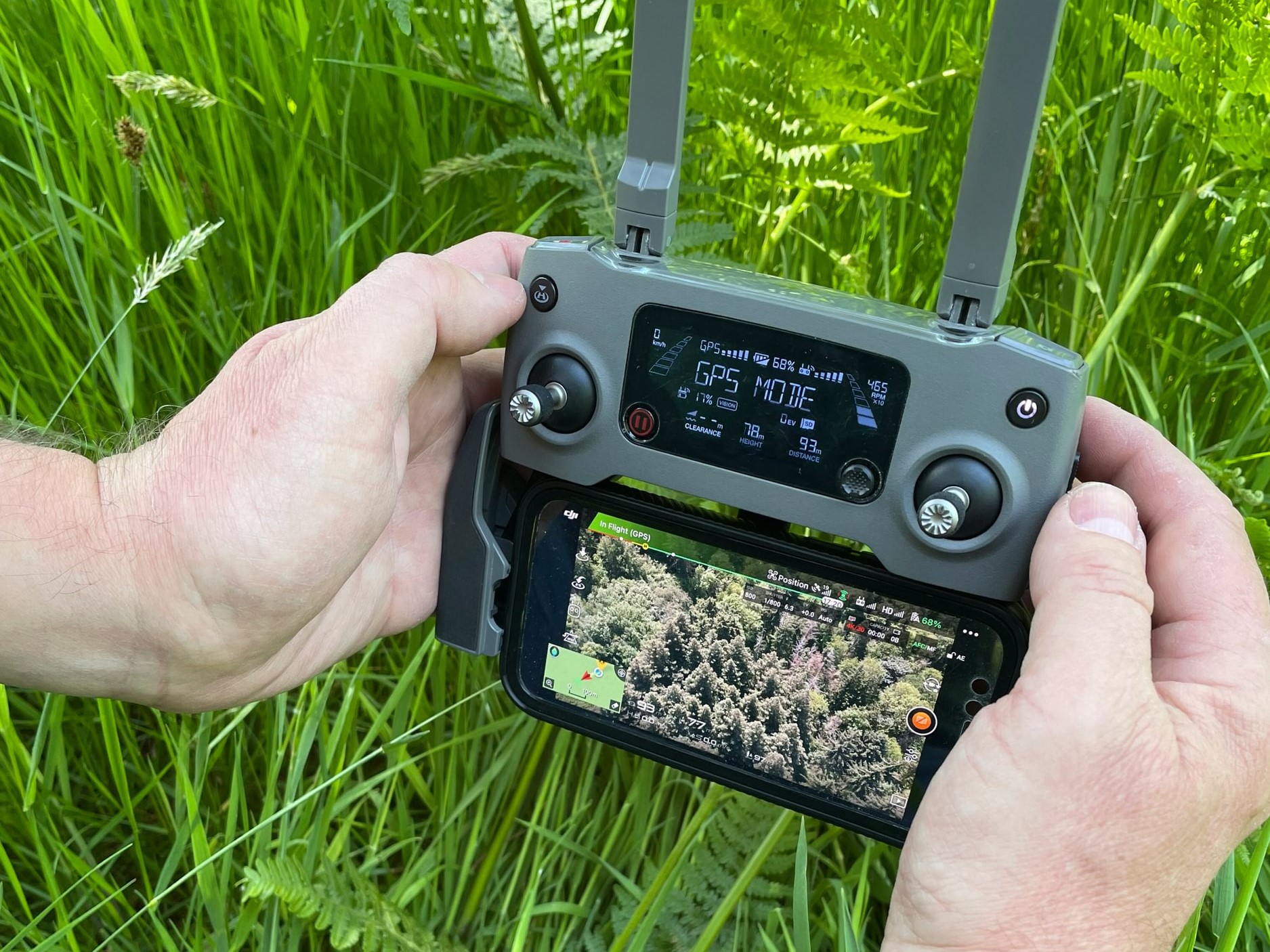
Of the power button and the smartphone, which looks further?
the smartphone

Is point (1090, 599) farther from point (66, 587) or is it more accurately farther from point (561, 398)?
point (66, 587)

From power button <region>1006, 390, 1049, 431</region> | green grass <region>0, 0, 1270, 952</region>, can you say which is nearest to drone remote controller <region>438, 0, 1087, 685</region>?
power button <region>1006, 390, 1049, 431</region>

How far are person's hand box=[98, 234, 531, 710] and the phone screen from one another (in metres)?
0.17

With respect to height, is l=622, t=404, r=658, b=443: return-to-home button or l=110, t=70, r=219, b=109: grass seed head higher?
l=110, t=70, r=219, b=109: grass seed head

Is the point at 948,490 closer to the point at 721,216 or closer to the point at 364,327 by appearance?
the point at 364,327

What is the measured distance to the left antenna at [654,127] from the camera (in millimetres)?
693

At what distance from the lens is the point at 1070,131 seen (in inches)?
46.1

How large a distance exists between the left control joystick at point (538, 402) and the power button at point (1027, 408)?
335 mm

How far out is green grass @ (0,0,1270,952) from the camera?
3.28 feet

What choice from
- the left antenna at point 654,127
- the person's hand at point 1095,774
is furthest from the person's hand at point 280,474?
the person's hand at point 1095,774

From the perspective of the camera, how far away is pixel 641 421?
78 centimetres

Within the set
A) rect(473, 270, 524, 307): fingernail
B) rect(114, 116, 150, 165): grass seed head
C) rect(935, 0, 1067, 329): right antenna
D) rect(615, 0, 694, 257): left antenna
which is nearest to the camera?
rect(935, 0, 1067, 329): right antenna

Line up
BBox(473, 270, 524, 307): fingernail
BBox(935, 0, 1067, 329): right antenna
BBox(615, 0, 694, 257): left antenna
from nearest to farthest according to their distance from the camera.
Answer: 1. BBox(935, 0, 1067, 329): right antenna
2. BBox(615, 0, 694, 257): left antenna
3. BBox(473, 270, 524, 307): fingernail

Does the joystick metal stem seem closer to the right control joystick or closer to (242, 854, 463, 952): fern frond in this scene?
the right control joystick
